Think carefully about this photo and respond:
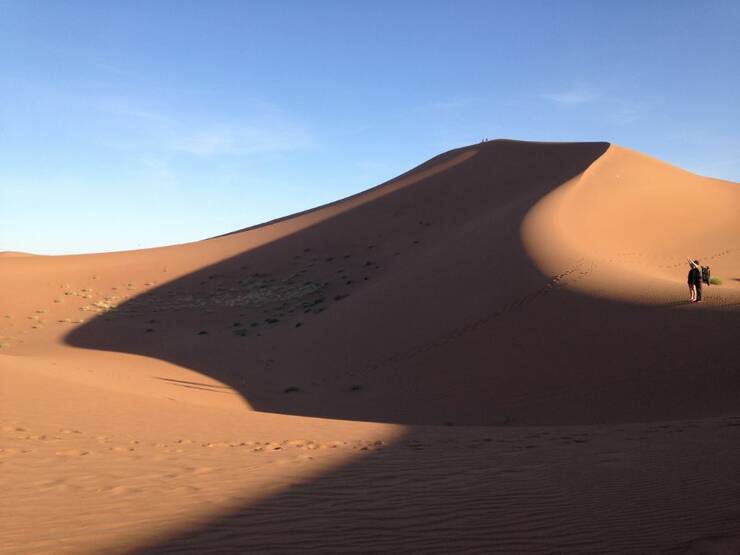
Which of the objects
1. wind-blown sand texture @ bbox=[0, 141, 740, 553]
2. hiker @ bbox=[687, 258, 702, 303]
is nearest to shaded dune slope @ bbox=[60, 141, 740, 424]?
wind-blown sand texture @ bbox=[0, 141, 740, 553]

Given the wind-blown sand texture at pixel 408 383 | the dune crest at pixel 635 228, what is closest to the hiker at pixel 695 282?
the wind-blown sand texture at pixel 408 383

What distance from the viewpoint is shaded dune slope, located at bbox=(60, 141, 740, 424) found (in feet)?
44.7

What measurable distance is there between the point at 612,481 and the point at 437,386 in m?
9.31

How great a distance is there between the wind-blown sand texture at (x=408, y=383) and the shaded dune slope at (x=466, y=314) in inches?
3.8

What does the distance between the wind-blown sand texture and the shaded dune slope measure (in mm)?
97

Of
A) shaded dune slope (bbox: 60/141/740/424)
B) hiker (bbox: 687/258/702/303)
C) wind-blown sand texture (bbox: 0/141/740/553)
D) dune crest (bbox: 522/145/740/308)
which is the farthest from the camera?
dune crest (bbox: 522/145/740/308)

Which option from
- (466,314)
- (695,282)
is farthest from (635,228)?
(695,282)

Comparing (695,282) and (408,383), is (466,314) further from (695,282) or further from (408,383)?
(695,282)

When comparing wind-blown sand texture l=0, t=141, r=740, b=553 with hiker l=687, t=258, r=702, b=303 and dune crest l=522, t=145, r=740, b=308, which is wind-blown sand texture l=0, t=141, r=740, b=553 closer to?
dune crest l=522, t=145, r=740, b=308

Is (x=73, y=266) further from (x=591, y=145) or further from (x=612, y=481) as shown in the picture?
(x=612, y=481)

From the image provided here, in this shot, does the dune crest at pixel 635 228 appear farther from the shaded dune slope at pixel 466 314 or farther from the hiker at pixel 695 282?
the hiker at pixel 695 282

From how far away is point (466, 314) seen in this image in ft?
62.4

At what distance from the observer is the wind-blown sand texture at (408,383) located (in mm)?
5191

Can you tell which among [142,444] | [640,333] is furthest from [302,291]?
[142,444]
